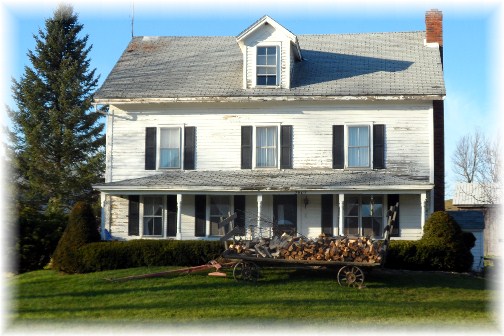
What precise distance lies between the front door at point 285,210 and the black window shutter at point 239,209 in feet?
3.48

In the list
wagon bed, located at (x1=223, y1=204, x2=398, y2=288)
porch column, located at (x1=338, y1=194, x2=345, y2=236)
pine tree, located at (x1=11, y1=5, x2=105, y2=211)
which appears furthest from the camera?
pine tree, located at (x1=11, y1=5, x2=105, y2=211)

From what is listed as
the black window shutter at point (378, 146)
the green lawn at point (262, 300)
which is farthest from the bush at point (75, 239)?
the black window shutter at point (378, 146)

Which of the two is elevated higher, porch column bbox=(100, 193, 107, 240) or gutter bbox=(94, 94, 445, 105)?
gutter bbox=(94, 94, 445, 105)

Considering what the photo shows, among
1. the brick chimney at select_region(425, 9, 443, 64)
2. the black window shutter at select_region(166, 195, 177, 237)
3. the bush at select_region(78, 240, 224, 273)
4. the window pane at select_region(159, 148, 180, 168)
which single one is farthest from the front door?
the brick chimney at select_region(425, 9, 443, 64)

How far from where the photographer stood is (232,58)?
25.9 meters

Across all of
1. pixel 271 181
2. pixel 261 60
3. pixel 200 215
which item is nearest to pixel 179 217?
pixel 200 215

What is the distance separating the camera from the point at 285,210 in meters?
22.6

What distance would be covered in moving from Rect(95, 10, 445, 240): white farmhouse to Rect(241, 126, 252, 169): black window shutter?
3cm

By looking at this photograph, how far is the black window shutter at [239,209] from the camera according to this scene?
22.7 m

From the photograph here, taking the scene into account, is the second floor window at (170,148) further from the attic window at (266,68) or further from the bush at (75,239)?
the bush at (75,239)

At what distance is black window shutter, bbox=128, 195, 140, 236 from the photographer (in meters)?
23.2

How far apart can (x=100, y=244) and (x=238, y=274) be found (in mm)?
4882

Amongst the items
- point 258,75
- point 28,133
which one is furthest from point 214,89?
point 28,133

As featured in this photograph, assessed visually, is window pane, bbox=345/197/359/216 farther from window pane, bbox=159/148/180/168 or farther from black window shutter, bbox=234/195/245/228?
window pane, bbox=159/148/180/168
